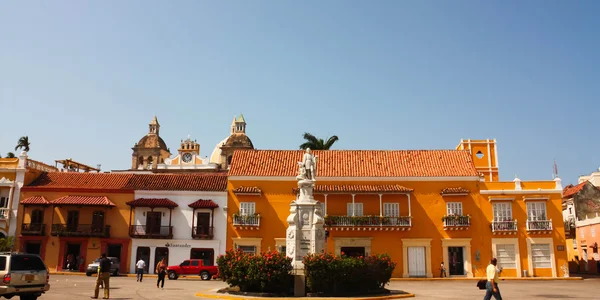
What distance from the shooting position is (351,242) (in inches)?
1387

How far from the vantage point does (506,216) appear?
35.7 meters

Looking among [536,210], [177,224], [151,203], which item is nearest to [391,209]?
[536,210]

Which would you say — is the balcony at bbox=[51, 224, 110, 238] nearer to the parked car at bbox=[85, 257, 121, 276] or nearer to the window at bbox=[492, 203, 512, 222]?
the parked car at bbox=[85, 257, 121, 276]

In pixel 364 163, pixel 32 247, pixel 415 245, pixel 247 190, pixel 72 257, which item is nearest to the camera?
pixel 415 245

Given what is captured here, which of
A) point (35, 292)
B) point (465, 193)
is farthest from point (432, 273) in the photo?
point (35, 292)

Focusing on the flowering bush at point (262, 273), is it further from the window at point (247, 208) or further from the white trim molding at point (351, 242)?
the window at point (247, 208)

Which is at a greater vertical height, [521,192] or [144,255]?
[521,192]

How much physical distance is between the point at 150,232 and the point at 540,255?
87.9ft

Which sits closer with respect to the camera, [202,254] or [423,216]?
[423,216]

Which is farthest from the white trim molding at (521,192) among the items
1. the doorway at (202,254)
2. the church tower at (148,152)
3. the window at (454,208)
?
the church tower at (148,152)

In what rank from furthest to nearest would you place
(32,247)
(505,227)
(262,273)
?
(32,247) < (505,227) < (262,273)

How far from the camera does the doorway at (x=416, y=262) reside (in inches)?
1380

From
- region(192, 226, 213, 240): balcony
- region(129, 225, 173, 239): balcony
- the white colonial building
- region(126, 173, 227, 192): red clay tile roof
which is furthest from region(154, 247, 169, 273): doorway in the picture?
region(126, 173, 227, 192): red clay tile roof

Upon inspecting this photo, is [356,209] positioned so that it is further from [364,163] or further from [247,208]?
[247,208]
